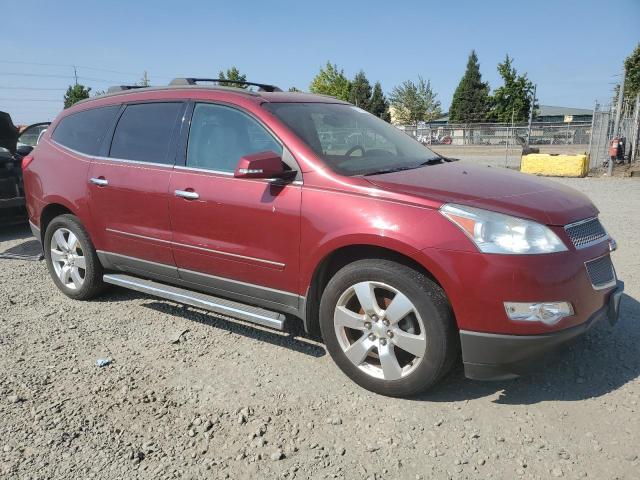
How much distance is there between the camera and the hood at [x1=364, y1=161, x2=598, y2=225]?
2801 millimetres

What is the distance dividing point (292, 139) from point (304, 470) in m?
1.99

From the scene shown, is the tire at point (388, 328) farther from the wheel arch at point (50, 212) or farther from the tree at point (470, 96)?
the tree at point (470, 96)

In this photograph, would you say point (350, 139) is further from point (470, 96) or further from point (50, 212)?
point (470, 96)

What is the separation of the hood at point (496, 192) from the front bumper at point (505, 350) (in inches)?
23.7

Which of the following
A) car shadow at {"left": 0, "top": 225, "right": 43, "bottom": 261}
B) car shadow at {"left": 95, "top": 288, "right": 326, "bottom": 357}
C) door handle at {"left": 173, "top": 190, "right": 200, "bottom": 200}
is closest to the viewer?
door handle at {"left": 173, "top": 190, "right": 200, "bottom": 200}

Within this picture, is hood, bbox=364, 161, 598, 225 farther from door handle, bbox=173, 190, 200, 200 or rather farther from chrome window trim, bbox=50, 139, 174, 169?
chrome window trim, bbox=50, 139, 174, 169

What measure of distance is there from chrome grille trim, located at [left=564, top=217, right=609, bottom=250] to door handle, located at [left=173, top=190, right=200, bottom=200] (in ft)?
7.78

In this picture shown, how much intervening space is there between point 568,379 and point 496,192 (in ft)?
4.11

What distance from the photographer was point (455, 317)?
2791 mm

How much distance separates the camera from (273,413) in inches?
115

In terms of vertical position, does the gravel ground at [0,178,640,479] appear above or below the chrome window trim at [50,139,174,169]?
below

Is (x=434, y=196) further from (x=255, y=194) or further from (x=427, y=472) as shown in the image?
(x=427, y=472)

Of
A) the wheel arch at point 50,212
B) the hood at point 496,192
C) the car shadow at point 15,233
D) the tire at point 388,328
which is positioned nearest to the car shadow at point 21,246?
the car shadow at point 15,233

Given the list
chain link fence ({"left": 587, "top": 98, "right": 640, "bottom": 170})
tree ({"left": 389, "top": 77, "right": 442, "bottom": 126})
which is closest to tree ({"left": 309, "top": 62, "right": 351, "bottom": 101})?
tree ({"left": 389, "top": 77, "right": 442, "bottom": 126})
